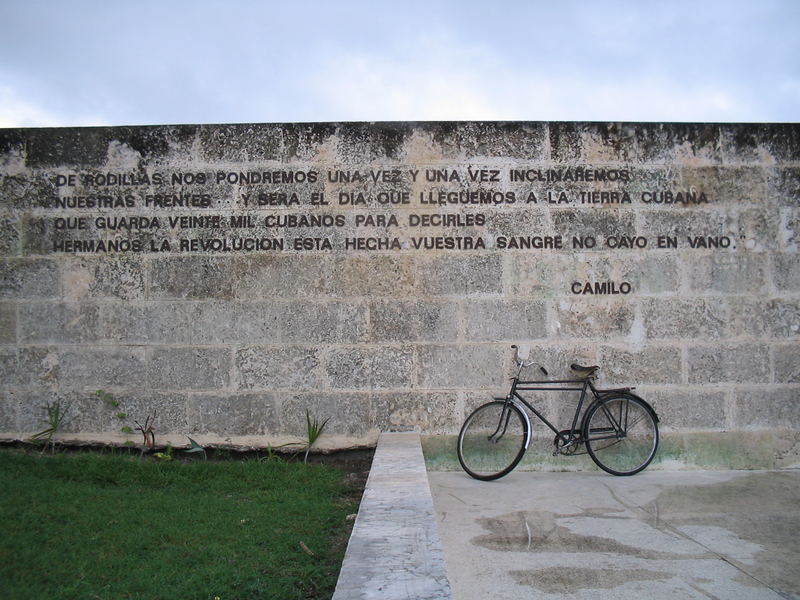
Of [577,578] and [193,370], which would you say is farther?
[193,370]

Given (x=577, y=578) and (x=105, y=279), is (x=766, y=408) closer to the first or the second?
(x=577, y=578)

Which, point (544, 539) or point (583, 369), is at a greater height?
point (583, 369)

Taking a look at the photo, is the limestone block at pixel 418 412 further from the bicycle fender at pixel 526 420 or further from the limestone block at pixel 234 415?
the limestone block at pixel 234 415

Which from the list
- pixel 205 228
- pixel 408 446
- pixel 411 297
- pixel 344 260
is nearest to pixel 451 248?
pixel 411 297

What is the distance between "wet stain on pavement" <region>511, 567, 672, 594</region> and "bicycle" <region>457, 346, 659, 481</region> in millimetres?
2066

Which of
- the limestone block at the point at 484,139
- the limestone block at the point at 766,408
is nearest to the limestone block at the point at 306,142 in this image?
the limestone block at the point at 484,139

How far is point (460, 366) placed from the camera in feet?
18.3

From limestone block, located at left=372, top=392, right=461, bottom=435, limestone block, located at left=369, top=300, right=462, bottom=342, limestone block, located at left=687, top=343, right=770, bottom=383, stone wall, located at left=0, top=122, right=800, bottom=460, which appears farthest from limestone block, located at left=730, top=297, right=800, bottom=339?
limestone block, located at left=372, top=392, right=461, bottom=435

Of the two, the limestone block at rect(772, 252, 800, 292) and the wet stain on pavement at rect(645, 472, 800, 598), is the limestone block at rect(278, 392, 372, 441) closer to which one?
the wet stain on pavement at rect(645, 472, 800, 598)

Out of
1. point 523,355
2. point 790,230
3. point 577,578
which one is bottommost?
point 577,578

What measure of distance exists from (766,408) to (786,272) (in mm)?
1175

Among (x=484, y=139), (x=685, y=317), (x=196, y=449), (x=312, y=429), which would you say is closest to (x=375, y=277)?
(x=312, y=429)

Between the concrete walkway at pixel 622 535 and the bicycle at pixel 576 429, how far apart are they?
0.64 ft

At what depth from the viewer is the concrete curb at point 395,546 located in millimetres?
2258
